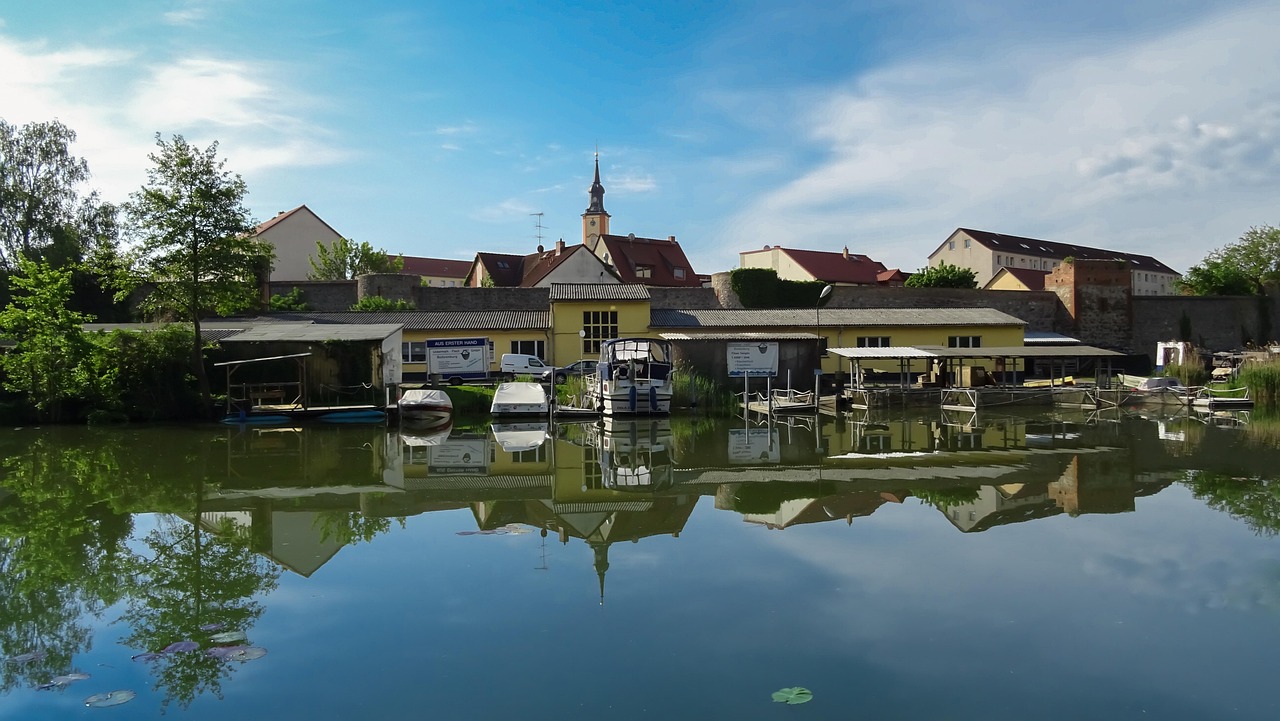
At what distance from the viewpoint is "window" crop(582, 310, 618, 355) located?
102 feet

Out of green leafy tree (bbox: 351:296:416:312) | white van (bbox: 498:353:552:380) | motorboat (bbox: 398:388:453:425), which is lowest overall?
motorboat (bbox: 398:388:453:425)

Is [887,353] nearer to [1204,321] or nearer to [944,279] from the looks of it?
[944,279]

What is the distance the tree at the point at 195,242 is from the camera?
2250 centimetres

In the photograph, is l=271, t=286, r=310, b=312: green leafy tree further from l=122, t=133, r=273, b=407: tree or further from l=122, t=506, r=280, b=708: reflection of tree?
l=122, t=506, r=280, b=708: reflection of tree

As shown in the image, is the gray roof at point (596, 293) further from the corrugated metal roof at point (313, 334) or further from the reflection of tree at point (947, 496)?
the reflection of tree at point (947, 496)

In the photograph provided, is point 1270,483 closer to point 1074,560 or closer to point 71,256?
point 1074,560

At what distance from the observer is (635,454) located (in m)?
16.4

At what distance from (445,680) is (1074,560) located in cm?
615

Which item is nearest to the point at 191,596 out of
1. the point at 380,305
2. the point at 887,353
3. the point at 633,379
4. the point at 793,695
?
the point at 793,695

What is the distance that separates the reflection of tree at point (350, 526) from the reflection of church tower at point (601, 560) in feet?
8.63

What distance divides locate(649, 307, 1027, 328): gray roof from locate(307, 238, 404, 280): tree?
25.3 metres

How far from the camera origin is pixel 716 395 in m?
26.0

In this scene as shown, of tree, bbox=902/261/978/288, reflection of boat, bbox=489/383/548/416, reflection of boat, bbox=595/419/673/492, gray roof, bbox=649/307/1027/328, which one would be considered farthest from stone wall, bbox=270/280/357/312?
tree, bbox=902/261/978/288

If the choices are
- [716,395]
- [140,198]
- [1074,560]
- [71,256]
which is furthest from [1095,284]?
[71,256]
